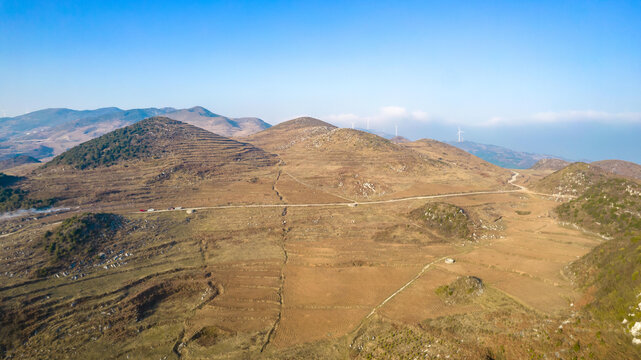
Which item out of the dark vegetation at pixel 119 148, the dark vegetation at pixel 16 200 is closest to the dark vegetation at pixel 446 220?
the dark vegetation at pixel 16 200

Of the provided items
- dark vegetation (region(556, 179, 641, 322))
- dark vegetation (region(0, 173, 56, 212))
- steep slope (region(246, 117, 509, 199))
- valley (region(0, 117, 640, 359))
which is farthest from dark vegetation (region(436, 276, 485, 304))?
dark vegetation (region(0, 173, 56, 212))

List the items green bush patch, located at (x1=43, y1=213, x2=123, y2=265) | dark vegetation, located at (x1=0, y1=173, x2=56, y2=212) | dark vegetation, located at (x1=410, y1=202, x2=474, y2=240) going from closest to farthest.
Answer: green bush patch, located at (x1=43, y1=213, x2=123, y2=265) < dark vegetation, located at (x1=410, y1=202, x2=474, y2=240) < dark vegetation, located at (x1=0, y1=173, x2=56, y2=212)

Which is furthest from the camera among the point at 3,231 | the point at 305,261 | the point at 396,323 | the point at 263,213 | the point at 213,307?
the point at 263,213

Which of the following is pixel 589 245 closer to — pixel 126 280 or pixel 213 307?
pixel 213 307

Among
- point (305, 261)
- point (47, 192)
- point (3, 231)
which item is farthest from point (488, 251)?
point (47, 192)

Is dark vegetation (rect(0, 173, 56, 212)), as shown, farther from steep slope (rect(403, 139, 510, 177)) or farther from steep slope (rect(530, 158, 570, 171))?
steep slope (rect(530, 158, 570, 171))
